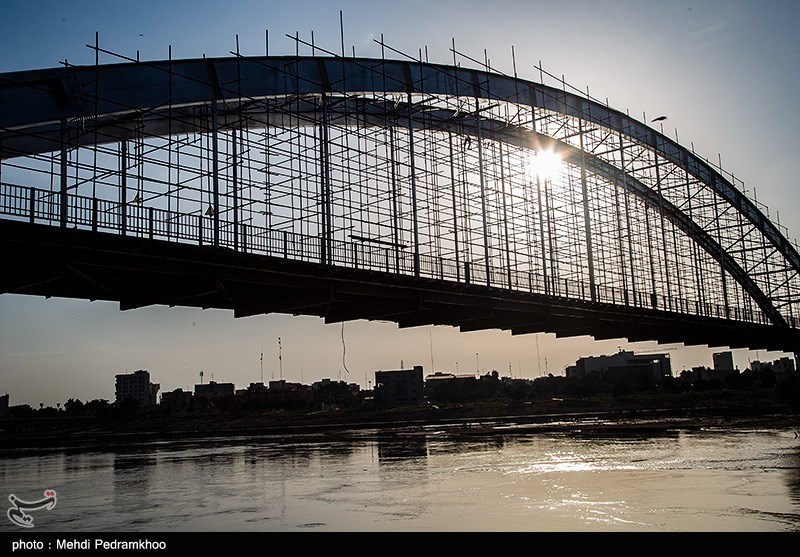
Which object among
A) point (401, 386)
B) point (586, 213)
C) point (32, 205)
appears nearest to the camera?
point (32, 205)

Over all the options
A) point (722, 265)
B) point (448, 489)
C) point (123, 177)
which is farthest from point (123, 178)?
point (722, 265)

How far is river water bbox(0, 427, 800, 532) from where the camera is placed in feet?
36.9

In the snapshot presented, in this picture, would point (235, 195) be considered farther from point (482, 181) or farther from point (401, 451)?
point (482, 181)

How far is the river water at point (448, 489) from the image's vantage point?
11234mm

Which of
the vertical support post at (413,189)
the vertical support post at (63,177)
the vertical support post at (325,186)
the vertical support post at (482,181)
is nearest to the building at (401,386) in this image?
the vertical support post at (482,181)

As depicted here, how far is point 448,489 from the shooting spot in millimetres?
15086

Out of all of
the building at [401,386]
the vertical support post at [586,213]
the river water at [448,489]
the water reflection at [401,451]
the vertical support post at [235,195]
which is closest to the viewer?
the river water at [448,489]

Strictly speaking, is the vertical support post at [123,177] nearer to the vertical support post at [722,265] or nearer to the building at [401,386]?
the vertical support post at [722,265]

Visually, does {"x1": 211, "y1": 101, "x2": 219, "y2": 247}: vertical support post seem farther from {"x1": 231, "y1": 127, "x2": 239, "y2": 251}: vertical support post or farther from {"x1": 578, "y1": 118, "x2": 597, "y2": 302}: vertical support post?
{"x1": 578, "y1": 118, "x2": 597, "y2": 302}: vertical support post

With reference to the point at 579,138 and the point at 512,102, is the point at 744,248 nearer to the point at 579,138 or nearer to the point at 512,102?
the point at 579,138

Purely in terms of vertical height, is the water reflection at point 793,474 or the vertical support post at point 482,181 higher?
the vertical support post at point 482,181

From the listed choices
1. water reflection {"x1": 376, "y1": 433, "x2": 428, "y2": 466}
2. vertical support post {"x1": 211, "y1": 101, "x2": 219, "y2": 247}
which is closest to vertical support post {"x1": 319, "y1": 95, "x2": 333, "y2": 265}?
vertical support post {"x1": 211, "y1": 101, "x2": 219, "y2": 247}

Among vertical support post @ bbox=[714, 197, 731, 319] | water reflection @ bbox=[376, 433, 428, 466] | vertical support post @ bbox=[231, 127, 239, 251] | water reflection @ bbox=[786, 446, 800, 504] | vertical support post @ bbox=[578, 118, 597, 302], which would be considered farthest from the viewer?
vertical support post @ bbox=[714, 197, 731, 319]

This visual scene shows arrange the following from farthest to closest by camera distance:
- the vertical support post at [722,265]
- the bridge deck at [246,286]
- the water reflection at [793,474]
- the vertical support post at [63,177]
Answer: the vertical support post at [722,265], the vertical support post at [63,177], the bridge deck at [246,286], the water reflection at [793,474]
